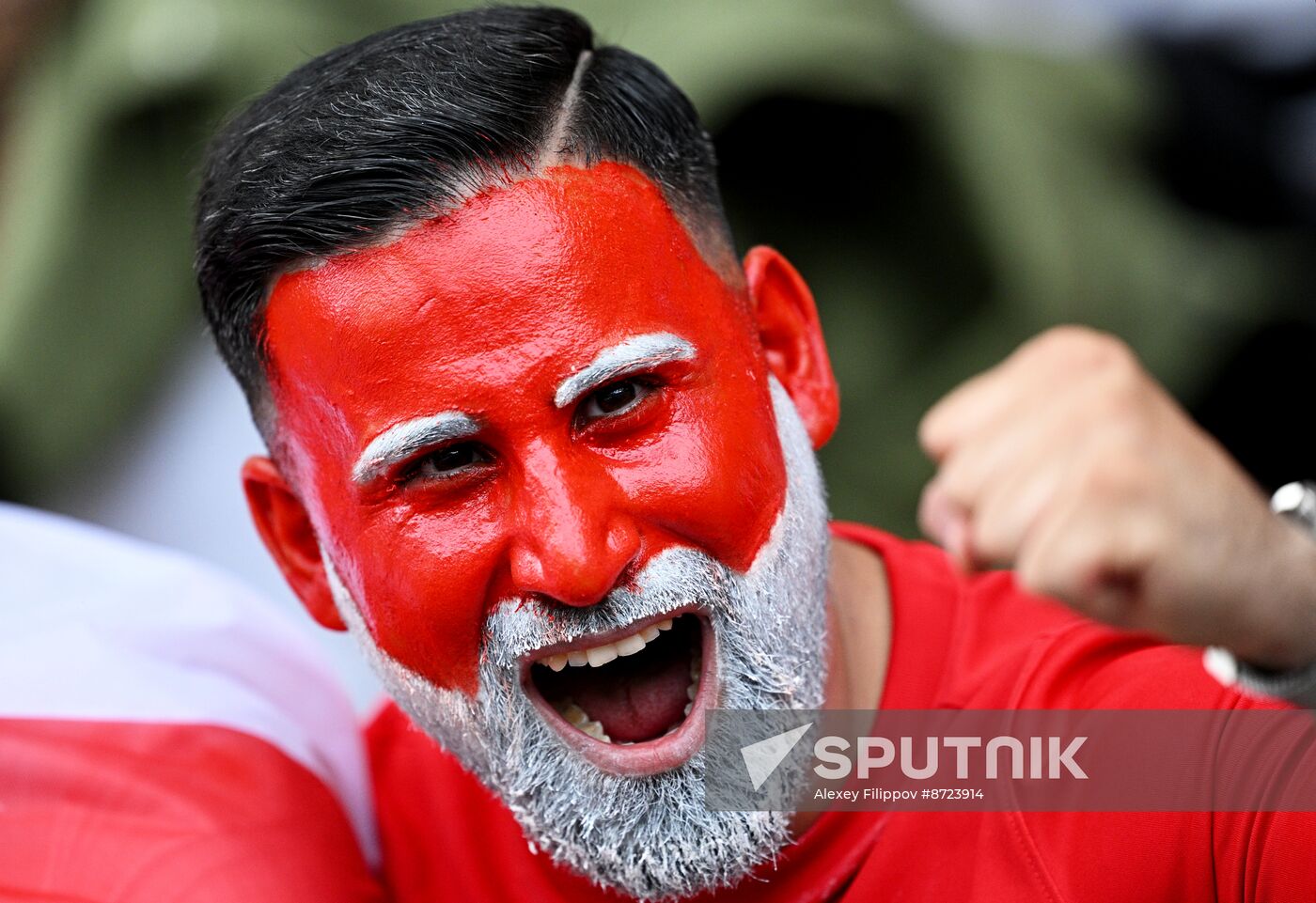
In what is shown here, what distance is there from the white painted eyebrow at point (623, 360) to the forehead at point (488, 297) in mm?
13

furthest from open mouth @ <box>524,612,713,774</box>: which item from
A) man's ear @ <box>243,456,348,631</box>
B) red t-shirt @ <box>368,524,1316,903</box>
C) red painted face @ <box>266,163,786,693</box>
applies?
man's ear @ <box>243,456,348,631</box>

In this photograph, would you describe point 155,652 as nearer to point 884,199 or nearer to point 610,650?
point 610,650

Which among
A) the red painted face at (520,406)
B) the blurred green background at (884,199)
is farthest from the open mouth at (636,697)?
the blurred green background at (884,199)

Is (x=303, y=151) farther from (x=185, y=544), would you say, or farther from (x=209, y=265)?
(x=185, y=544)

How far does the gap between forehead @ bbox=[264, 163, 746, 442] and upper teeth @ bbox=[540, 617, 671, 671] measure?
1.04 ft

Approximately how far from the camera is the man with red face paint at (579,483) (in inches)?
62.7

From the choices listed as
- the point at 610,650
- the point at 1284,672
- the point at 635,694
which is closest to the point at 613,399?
the point at 610,650

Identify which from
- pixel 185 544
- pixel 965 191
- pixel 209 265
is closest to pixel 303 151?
pixel 209 265

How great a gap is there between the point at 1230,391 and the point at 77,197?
286 centimetres

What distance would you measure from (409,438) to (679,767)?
492 millimetres

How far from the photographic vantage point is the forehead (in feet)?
5.22

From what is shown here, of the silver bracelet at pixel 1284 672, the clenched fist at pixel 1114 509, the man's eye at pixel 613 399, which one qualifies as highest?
the clenched fist at pixel 1114 509

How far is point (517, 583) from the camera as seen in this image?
62.7 inches

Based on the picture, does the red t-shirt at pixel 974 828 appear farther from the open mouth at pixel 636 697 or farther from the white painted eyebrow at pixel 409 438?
the white painted eyebrow at pixel 409 438
